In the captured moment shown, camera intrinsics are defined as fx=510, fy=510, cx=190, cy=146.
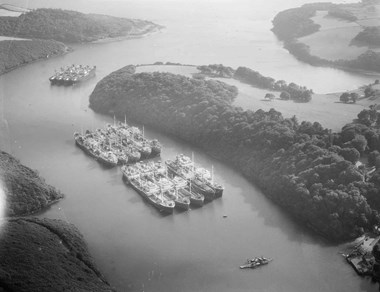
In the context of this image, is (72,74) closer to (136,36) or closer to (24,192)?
(136,36)

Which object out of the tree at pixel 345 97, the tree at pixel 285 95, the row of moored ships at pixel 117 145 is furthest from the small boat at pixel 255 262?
the tree at pixel 345 97

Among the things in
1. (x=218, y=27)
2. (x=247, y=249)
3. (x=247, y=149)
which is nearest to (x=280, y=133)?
(x=247, y=149)

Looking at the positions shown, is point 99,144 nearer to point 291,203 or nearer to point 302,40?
point 291,203

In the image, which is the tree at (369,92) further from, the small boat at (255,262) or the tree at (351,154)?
the small boat at (255,262)

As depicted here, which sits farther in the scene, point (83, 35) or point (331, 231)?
point (83, 35)

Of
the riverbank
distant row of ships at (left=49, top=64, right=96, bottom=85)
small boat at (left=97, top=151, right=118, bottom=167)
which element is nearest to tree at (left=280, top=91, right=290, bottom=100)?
small boat at (left=97, top=151, right=118, bottom=167)

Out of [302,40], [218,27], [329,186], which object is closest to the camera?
[329,186]

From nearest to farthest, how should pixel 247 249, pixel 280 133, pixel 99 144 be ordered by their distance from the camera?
1. pixel 247 249
2. pixel 280 133
3. pixel 99 144
